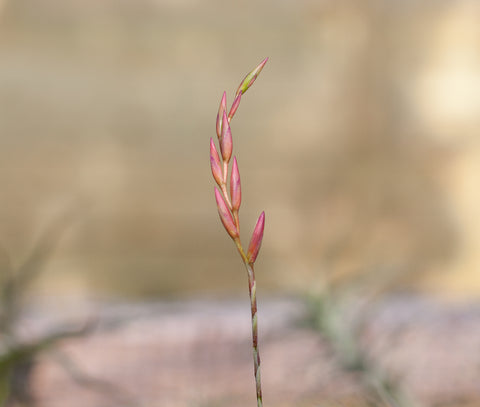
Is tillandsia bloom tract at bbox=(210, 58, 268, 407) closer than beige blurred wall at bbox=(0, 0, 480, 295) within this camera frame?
Yes

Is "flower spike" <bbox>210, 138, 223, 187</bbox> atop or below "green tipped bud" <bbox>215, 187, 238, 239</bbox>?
atop

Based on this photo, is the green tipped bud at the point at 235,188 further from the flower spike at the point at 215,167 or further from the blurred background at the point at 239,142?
the blurred background at the point at 239,142

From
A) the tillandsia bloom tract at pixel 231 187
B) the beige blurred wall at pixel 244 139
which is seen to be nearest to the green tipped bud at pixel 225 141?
the tillandsia bloom tract at pixel 231 187

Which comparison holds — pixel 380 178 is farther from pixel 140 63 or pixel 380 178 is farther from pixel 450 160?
pixel 140 63

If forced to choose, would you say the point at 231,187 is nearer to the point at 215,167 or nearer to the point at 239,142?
the point at 215,167

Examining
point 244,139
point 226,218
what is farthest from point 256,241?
point 244,139

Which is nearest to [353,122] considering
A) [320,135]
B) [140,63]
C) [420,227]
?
[320,135]

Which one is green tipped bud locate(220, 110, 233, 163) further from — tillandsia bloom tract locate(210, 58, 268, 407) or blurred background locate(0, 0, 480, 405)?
blurred background locate(0, 0, 480, 405)

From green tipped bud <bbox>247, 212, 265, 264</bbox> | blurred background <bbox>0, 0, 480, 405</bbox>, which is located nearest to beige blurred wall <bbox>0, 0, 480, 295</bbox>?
blurred background <bbox>0, 0, 480, 405</bbox>
